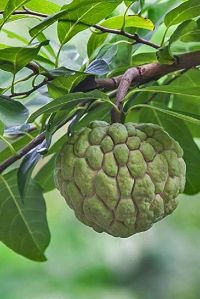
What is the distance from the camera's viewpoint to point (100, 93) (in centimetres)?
93

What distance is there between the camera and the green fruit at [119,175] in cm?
92

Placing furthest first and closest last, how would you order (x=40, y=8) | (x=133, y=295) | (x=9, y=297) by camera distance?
(x=133, y=295)
(x=9, y=297)
(x=40, y=8)

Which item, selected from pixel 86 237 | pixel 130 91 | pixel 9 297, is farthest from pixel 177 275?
pixel 130 91

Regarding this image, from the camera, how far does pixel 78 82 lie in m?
1.00

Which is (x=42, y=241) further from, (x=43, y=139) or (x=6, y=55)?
(x=6, y=55)

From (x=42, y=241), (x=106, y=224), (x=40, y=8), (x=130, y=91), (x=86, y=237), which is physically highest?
(x=40, y=8)

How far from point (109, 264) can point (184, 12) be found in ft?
7.00

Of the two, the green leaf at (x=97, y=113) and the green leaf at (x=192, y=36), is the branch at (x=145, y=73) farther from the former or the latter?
the green leaf at (x=97, y=113)

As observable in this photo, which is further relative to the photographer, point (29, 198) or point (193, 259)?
point (193, 259)

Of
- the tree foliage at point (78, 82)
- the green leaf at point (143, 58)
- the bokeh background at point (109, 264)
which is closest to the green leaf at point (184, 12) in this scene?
the tree foliage at point (78, 82)

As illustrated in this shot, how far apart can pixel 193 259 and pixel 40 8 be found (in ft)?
7.66

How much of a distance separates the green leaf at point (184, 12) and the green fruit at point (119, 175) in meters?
0.18

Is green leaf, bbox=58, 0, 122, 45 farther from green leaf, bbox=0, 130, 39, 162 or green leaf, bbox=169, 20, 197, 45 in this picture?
green leaf, bbox=0, 130, 39, 162

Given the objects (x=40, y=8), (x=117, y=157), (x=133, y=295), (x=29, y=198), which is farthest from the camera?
(x=133, y=295)
